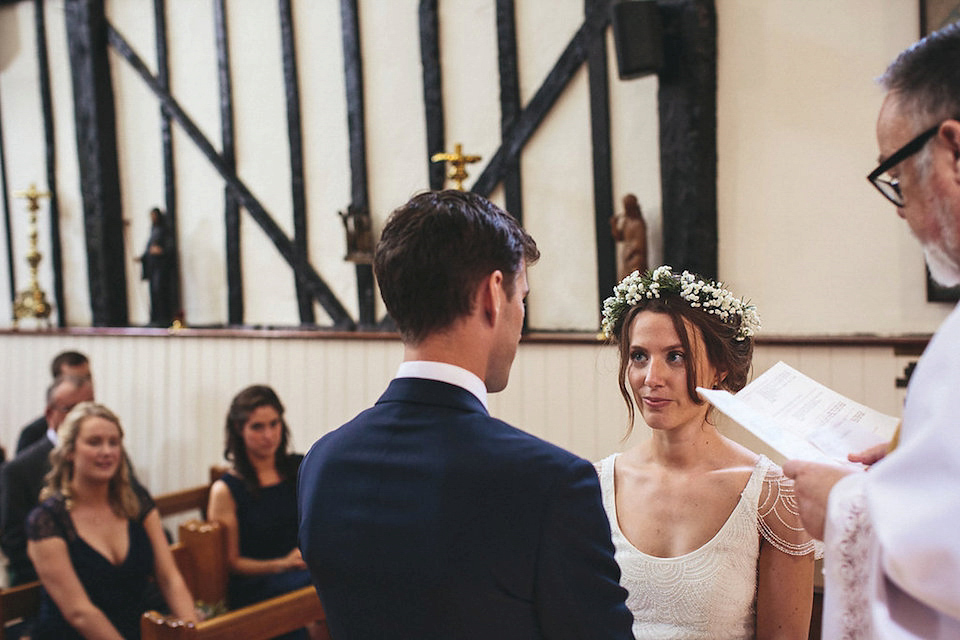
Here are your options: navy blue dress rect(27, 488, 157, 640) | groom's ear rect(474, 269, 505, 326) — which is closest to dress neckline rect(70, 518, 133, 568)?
navy blue dress rect(27, 488, 157, 640)

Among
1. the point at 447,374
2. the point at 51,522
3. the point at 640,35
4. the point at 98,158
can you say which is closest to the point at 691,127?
the point at 640,35

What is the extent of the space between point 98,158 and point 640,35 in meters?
4.24

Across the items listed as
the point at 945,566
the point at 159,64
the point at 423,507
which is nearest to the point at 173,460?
the point at 159,64

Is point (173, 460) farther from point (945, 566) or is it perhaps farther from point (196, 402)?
point (945, 566)

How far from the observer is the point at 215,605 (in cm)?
368

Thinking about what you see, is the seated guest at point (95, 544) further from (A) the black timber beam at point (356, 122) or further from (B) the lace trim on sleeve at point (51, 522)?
(A) the black timber beam at point (356, 122)

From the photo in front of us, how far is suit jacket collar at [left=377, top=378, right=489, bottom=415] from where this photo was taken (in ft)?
4.16

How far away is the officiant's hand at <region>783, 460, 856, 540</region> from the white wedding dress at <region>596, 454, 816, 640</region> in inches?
26.3

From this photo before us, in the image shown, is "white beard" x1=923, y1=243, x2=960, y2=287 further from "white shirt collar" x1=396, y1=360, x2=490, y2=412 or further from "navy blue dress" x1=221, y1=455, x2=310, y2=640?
"navy blue dress" x1=221, y1=455, x2=310, y2=640

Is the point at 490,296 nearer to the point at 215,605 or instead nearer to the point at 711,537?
the point at 711,537

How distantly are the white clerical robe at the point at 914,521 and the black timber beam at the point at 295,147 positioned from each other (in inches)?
182

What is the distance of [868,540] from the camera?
116 centimetres

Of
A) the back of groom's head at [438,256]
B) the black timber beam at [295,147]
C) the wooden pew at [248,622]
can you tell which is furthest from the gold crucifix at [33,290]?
the back of groom's head at [438,256]

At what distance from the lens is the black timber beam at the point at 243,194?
214 inches
